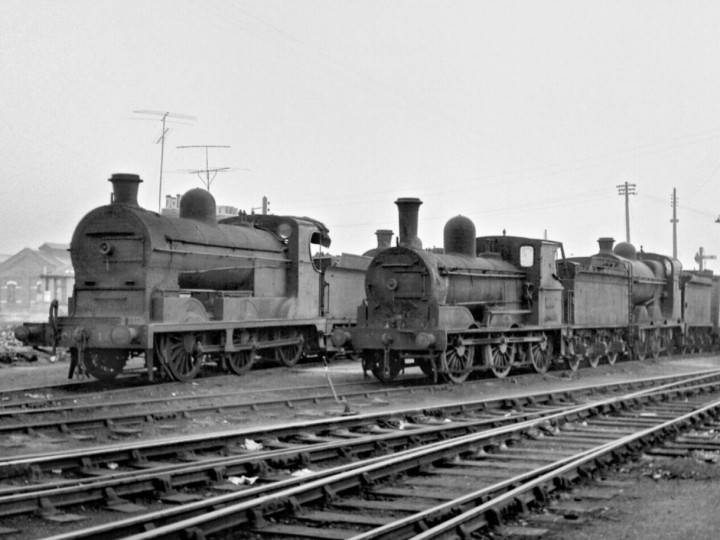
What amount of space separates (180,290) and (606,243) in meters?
14.8

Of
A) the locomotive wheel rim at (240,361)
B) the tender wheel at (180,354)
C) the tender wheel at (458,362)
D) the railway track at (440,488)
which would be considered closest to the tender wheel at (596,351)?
the tender wheel at (458,362)

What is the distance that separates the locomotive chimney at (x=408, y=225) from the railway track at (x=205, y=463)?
6064 millimetres

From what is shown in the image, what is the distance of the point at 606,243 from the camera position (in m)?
26.2

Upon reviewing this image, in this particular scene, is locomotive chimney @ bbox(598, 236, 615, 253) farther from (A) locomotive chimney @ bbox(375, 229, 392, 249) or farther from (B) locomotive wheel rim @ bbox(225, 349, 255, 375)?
(B) locomotive wheel rim @ bbox(225, 349, 255, 375)

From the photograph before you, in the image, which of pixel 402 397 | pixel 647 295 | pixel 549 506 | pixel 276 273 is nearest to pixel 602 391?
pixel 402 397

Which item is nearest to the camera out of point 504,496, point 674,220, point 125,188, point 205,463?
point 504,496

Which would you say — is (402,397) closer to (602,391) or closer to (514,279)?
(602,391)

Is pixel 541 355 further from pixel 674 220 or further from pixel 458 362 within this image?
pixel 674 220

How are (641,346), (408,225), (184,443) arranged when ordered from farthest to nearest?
(641,346)
(408,225)
(184,443)

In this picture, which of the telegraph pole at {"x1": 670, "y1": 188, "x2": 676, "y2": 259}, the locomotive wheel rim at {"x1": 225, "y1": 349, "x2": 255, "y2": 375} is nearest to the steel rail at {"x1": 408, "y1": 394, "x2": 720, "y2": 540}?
the locomotive wheel rim at {"x1": 225, "y1": 349, "x2": 255, "y2": 375}

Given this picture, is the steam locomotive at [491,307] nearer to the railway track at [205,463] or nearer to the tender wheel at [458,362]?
the tender wheel at [458,362]

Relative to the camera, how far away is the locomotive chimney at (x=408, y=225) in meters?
17.0

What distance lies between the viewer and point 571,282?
2123 cm

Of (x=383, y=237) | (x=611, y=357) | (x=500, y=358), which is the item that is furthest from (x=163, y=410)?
(x=611, y=357)
